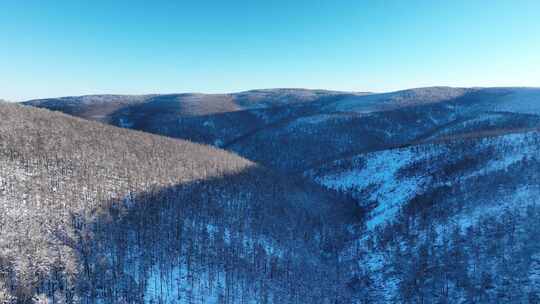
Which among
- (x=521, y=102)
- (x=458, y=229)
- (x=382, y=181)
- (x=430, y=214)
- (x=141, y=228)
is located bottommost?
(x=382, y=181)

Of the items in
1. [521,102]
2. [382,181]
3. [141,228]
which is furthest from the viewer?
[521,102]

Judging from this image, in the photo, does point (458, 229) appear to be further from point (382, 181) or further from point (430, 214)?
point (382, 181)

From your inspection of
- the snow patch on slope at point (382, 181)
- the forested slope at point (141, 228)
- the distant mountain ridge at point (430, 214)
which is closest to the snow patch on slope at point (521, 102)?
the distant mountain ridge at point (430, 214)

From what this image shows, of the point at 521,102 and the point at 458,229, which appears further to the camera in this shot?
the point at 521,102

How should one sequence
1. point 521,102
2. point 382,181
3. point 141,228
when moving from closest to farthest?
point 141,228
point 382,181
point 521,102

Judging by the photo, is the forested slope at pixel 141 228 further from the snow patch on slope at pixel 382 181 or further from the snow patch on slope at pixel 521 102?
the snow patch on slope at pixel 521 102

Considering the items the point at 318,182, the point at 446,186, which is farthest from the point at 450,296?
the point at 318,182

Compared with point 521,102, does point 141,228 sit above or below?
below

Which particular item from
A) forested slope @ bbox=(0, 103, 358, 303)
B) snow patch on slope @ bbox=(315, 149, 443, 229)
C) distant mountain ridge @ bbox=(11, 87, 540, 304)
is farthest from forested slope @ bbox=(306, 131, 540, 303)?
forested slope @ bbox=(0, 103, 358, 303)

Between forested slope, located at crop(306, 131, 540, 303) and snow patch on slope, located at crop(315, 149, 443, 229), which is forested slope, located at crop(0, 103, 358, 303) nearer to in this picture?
forested slope, located at crop(306, 131, 540, 303)

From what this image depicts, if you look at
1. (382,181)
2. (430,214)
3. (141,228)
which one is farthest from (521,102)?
(141,228)

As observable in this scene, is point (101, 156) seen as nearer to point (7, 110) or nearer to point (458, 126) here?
point (7, 110)
